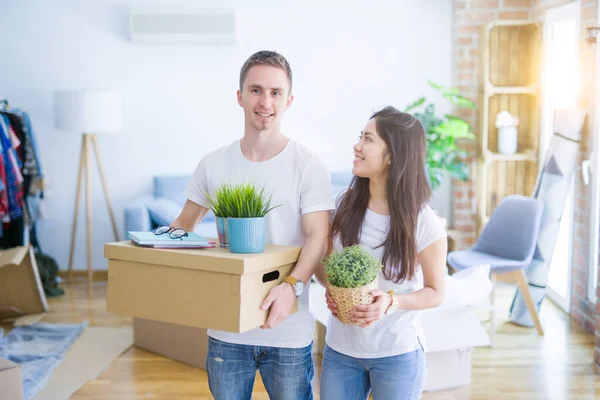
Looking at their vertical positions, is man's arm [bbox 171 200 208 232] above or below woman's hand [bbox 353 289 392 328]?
above

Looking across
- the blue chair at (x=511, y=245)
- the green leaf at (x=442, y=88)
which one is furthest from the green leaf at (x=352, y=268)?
the green leaf at (x=442, y=88)

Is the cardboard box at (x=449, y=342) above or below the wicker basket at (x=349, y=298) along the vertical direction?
below

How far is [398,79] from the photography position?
5.78 m

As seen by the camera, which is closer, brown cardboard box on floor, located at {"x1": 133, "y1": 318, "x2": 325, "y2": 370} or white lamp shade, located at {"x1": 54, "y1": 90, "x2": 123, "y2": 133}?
brown cardboard box on floor, located at {"x1": 133, "y1": 318, "x2": 325, "y2": 370}

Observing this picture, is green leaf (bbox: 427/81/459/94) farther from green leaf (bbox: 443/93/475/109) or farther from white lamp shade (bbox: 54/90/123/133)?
white lamp shade (bbox: 54/90/123/133)

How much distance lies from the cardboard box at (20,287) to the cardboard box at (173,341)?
2.86 ft

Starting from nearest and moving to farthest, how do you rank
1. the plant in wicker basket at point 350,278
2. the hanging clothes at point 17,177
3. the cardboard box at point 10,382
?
the plant in wicker basket at point 350,278 < the cardboard box at point 10,382 < the hanging clothes at point 17,177

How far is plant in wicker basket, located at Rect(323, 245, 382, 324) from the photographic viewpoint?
68.4 inches

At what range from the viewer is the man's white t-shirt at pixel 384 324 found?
6.15 feet

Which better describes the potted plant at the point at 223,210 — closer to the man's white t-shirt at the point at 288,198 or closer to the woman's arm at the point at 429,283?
the man's white t-shirt at the point at 288,198

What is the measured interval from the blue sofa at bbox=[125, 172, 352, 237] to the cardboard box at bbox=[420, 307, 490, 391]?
1.89 metres

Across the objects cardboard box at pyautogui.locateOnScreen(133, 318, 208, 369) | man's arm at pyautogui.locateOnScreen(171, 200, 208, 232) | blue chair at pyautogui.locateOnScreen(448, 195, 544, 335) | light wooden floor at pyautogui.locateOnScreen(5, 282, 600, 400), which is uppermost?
man's arm at pyautogui.locateOnScreen(171, 200, 208, 232)

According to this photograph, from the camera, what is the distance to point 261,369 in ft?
6.46

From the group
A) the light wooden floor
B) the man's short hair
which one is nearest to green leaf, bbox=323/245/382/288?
the man's short hair
